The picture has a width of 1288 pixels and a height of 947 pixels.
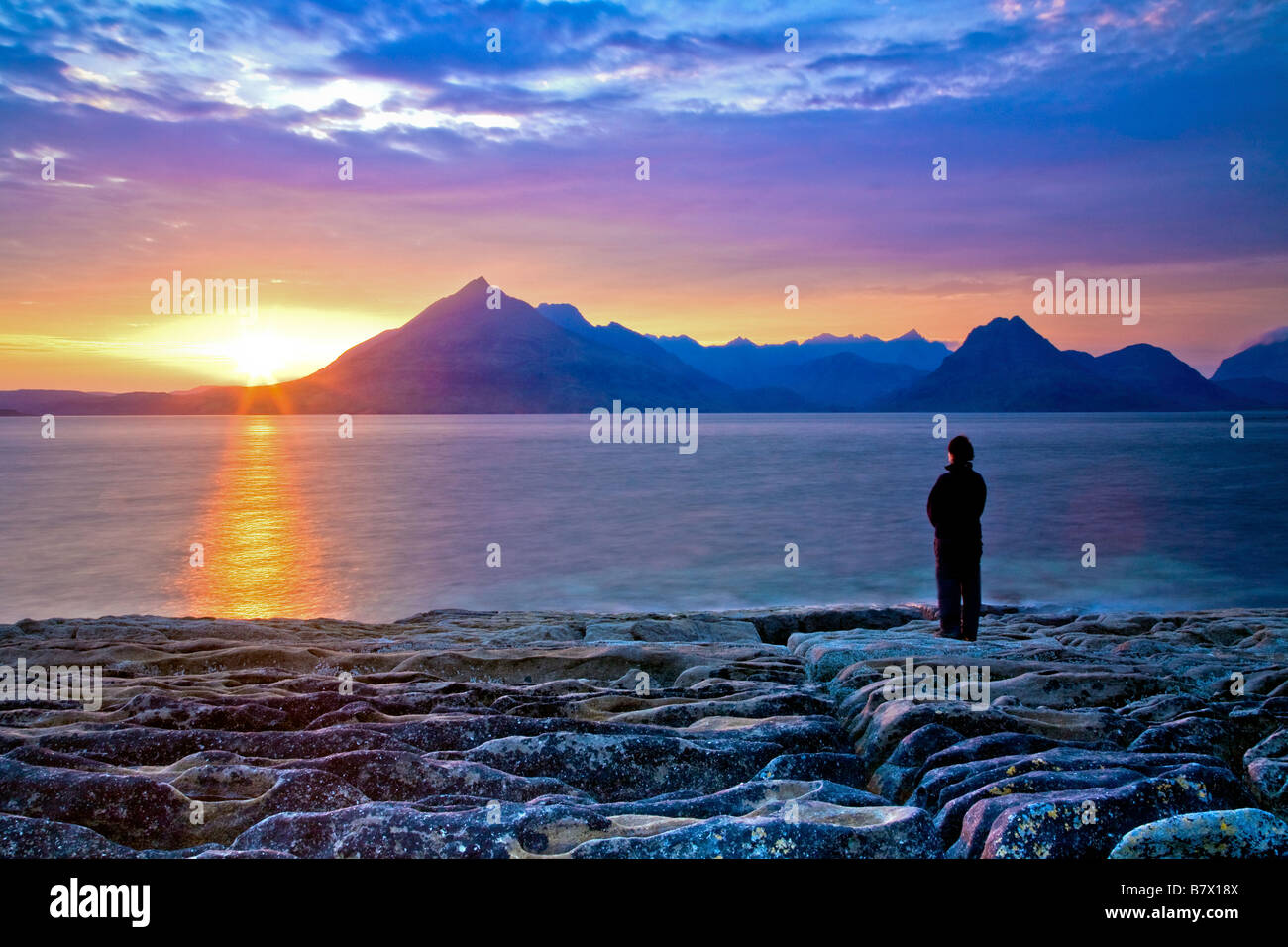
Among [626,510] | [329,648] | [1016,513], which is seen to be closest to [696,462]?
[626,510]

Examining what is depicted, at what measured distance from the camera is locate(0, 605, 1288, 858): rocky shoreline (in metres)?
3.29

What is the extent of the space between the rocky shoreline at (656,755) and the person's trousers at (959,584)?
0.94 metres

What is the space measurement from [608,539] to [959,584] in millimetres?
17477

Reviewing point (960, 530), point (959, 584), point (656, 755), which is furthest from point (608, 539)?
point (656, 755)

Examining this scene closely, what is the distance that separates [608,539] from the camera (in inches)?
1012

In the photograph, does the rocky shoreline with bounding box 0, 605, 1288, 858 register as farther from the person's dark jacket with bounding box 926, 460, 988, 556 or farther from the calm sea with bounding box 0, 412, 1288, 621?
the calm sea with bounding box 0, 412, 1288, 621

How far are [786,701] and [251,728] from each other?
11.3 feet

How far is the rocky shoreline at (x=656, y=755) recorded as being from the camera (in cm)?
329

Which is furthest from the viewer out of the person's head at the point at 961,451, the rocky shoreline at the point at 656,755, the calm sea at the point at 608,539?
the calm sea at the point at 608,539

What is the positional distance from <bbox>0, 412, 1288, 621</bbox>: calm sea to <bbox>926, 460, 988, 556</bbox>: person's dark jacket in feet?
26.5

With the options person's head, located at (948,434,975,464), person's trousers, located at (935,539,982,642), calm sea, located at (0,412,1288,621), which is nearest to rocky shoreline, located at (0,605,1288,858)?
person's trousers, located at (935,539,982,642)

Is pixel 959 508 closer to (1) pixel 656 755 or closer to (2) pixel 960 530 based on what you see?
(2) pixel 960 530

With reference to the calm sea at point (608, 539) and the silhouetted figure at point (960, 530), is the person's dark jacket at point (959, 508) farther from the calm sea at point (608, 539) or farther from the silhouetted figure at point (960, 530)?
the calm sea at point (608, 539)

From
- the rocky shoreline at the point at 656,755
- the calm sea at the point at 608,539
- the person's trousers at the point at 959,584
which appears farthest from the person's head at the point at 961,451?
the calm sea at the point at 608,539
